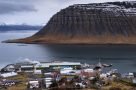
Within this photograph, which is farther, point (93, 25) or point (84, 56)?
point (93, 25)

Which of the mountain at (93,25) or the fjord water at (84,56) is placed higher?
the mountain at (93,25)

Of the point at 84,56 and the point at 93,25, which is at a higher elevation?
the point at 93,25

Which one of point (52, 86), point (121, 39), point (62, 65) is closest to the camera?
point (52, 86)

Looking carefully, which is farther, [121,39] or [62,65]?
[121,39]

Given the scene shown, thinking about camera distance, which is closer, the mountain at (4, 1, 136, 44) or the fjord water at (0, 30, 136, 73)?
the fjord water at (0, 30, 136, 73)

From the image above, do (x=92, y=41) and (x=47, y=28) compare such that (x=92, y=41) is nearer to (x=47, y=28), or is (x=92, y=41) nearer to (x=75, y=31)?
(x=75, y=31)

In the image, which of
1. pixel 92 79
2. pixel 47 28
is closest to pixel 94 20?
pixel 47 28

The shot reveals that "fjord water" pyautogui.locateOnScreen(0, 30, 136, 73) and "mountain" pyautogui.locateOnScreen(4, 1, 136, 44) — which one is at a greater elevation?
"mountain" pyautogui.locateOnScreen(4, 1, 136, 44)

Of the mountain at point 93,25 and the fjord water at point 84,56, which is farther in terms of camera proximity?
the mountain at point 93,25
